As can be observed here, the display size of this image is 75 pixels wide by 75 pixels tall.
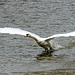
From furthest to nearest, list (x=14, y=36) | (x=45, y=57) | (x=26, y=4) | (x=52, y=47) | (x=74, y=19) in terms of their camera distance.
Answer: (x=26, y=4)
(x=74, y=19)
(x=14, y=36)
(x=52, y=47)
(x=45, y=57)

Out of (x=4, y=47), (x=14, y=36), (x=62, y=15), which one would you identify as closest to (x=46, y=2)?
(x=62, y=15)

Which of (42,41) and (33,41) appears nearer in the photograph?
(42,41)

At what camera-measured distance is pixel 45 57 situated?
14.7 m

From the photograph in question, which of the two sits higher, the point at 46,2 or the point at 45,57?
the point at 46,2

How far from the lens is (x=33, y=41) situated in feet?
54.2

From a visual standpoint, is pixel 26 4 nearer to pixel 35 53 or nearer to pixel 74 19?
pixel 74 19

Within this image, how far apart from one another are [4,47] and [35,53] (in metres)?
1.57

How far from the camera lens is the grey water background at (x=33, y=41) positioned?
1327 cm

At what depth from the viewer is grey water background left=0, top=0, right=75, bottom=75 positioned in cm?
1327

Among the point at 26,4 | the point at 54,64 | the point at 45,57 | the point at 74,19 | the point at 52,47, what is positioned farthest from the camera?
the point at 26,4

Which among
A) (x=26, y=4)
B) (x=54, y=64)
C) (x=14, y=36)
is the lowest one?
(x=54, y=64)

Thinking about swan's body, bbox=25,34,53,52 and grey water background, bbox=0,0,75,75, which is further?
swan's body, bbox=25,34,53,52

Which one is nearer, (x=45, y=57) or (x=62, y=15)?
(x=45, y=57)

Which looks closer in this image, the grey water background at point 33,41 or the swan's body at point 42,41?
the grey water background at point 33,41
